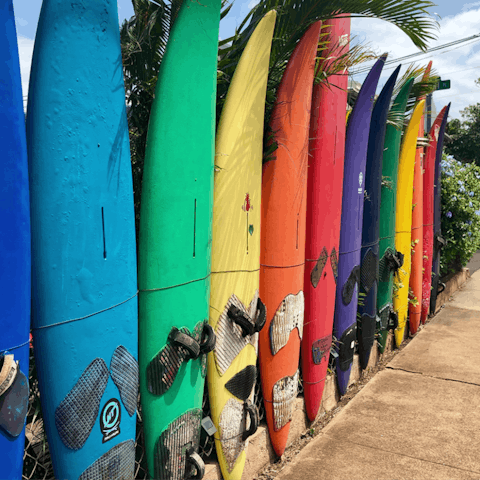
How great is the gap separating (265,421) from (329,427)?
694 millimetres

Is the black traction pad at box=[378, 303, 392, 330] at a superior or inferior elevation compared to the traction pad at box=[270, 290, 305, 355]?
inferior

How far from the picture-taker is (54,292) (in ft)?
5.22

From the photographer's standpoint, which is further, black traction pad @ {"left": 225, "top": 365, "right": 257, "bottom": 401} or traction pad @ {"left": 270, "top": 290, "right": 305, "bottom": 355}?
traction pad @ {"left": 270, "top": 290, "right": 305, "bottom": 355}

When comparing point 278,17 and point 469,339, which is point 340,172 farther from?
point 469,339

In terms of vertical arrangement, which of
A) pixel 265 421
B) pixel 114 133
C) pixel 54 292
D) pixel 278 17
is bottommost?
pixel 265 421

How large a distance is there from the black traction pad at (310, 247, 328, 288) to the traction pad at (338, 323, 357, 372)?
675 mm

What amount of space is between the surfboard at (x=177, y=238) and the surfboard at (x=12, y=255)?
22.6 inches

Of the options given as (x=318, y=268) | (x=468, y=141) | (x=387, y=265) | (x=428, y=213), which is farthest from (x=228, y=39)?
(x=468, y=141)

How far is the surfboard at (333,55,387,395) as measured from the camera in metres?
3.43

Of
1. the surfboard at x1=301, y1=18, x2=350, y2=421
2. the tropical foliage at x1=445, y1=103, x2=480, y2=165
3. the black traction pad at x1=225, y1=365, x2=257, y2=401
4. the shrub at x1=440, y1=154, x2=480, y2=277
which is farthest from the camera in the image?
the tropical foliage at x1=445, y1=103, x2=480, y2=165

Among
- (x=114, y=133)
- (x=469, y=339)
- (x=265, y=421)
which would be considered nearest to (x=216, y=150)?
(x=114, y=133)

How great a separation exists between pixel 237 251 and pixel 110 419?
1.03m

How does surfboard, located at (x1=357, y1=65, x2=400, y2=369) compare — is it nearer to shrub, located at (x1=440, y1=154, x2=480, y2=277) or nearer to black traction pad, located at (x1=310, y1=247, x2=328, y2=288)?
black traction pad, located at (x1=310, y1=247, x2=328, y2=288)

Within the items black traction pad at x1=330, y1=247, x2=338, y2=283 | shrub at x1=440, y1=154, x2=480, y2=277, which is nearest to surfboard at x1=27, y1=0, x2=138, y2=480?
black traction pad at x1=330, y1=247, x2=338, y2=283
